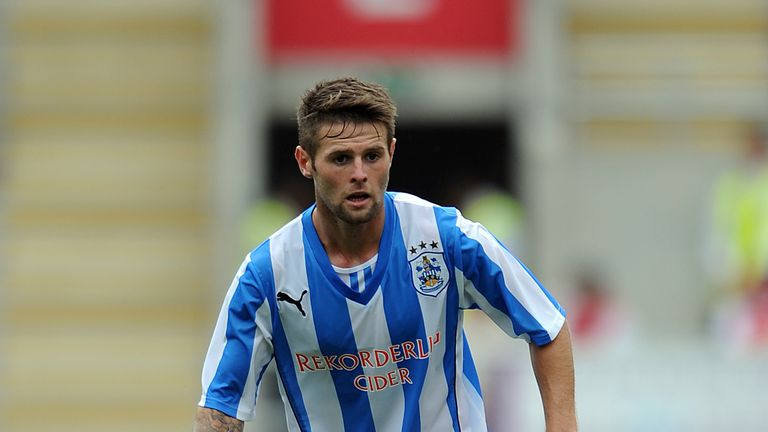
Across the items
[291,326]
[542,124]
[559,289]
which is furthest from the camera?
[542,124]

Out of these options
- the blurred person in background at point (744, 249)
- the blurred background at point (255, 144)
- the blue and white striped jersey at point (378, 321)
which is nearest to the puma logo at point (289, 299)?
the blue and white striped jersey at point (378, 321)

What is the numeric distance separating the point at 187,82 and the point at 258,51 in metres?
1.07

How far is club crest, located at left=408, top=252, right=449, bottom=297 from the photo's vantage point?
4785mm

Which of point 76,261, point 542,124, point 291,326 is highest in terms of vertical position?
point 542,124

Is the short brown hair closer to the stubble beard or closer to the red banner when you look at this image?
the stubble beard

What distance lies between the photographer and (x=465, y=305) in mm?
4883

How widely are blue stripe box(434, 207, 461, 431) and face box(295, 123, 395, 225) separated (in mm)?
248

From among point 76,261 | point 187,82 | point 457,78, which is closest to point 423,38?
point 457,78

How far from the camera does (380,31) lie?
47.2 feet

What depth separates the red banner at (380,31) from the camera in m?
14.4

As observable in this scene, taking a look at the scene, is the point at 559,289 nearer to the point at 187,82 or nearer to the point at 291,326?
the point at 187,82

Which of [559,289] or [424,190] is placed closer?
[559,289]

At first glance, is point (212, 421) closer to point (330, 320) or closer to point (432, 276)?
point (330, 320)

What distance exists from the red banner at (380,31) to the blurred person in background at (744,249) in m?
3.03
